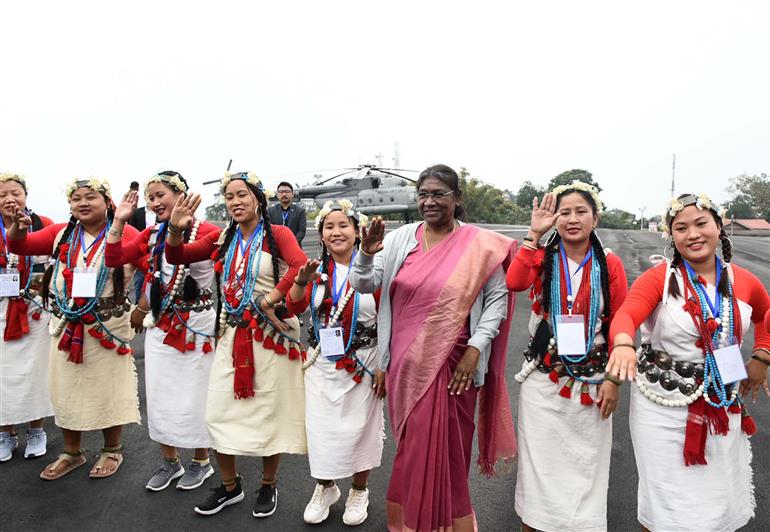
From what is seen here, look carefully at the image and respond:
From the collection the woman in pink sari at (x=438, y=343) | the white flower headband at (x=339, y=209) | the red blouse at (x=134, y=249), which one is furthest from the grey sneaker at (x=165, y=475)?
the white flower headband at (x=339, y=209)

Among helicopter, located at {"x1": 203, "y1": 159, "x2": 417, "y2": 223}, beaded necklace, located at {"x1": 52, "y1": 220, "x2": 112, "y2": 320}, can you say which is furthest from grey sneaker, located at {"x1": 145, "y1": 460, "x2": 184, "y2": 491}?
helicopter, located at {"x1": 203, "y1": 159, "x2": 417, "y2": 223}

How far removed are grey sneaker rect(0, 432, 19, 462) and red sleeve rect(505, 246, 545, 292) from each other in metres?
4.04

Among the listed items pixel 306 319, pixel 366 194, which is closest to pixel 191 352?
pixel 306 319

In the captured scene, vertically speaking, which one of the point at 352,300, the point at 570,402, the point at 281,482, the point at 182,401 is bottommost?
the point at 281,482

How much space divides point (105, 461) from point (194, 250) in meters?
1.78

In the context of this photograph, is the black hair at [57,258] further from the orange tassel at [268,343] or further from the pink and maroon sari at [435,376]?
the pink and maroon sari at [435,376]

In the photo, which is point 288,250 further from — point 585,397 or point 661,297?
point 661,297

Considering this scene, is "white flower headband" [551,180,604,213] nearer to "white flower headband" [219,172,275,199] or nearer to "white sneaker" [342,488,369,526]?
"white flower headband" [219,172,275,199]

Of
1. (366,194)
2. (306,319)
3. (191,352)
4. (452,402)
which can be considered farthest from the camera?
(366,194)

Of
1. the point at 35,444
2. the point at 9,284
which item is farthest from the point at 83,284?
the point at 35,444

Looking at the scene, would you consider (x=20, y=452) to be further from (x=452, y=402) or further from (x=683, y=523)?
(x=683, y=523)

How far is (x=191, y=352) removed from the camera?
138 inches

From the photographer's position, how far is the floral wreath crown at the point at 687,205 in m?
2.53

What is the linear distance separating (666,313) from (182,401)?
116 inches
